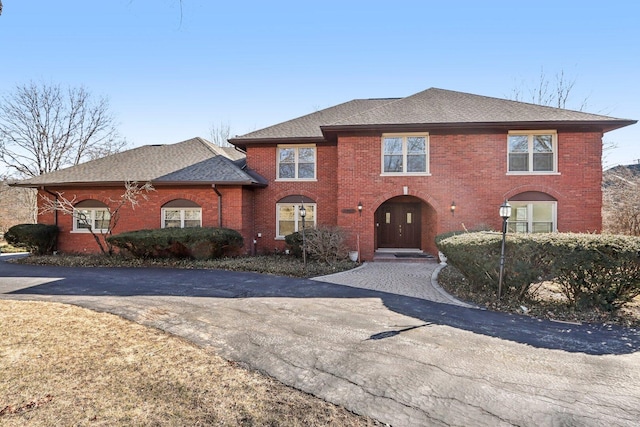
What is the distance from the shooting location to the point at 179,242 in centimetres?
1196

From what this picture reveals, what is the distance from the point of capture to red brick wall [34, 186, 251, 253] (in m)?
13.3

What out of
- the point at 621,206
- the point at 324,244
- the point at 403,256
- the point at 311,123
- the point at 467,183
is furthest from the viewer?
the point at 311,123

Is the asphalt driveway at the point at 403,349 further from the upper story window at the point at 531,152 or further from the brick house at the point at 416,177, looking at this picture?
the upper story window at the point at 531,152

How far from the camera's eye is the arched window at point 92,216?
14.2m

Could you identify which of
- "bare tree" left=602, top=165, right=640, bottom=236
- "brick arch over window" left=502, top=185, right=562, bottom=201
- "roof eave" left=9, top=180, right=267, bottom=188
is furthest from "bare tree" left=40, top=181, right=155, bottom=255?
"bare tree" left=602, top=165, right=640, bottom=236

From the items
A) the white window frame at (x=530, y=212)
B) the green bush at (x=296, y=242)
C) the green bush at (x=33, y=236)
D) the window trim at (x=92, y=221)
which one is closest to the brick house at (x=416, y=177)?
the white window frame at (x=530, y=212)

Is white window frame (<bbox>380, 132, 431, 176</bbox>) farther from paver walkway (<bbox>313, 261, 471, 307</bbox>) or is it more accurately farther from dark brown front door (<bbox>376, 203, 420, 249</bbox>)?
paver walkway (<bbox>313, 261, 471, 307</bbox>)

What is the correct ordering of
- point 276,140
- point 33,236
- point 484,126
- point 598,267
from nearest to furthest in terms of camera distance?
point 598,267
point 484,126
point 33,236
point 276,140

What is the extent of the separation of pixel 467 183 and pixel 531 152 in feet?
9.37

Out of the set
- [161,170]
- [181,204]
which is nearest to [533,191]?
[181,204]

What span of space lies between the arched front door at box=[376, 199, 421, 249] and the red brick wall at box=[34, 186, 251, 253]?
660 cm

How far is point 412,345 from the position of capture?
4.59m

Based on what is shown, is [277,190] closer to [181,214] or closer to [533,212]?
[181,214]

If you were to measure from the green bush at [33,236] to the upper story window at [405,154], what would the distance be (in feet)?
49.4
